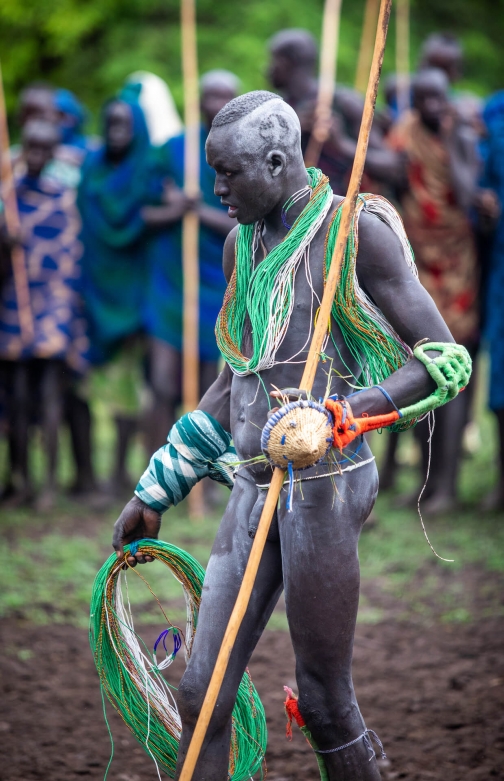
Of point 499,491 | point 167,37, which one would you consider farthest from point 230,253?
point 167,37

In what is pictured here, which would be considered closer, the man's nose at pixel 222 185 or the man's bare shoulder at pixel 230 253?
the man's nose at pixel 222 185

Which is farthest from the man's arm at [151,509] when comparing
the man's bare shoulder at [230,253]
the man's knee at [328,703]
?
the man's knee at [328,703]

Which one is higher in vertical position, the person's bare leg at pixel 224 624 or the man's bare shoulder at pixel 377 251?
the man's bare shoulder at pixel 377 251

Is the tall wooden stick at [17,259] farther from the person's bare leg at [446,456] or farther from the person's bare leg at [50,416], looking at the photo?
the person's bare leg at [446,456]

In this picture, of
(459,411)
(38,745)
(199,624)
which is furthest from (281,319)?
(459,411)

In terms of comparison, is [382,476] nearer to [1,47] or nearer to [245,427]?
Result: [245,427]

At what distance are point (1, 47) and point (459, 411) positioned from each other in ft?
26.3

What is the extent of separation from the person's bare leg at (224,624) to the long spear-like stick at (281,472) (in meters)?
0.15

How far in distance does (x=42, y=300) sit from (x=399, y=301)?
5.23m

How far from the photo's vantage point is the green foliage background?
38.4ft

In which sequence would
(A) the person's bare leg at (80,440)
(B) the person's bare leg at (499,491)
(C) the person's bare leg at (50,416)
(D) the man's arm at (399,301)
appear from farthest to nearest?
(A) the person's bare leg at (80,440) < (C) the person's bare leg at (50,416) < (B) the person's bare leg at (499,491) < (D) the man's arm at (399,301)

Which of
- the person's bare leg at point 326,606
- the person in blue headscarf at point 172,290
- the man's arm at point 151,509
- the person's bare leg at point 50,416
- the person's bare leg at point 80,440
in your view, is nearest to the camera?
the person's bare leg at point 326,606

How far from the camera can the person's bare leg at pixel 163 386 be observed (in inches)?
296

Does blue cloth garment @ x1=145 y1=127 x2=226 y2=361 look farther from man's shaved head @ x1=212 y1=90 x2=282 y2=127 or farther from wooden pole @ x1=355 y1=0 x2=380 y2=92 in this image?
man's shaved head @ x1=212 y1=90 x2=282 y2=127
